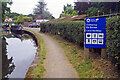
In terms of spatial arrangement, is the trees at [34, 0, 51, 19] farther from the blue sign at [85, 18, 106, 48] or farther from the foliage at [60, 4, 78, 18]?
the blue sign at [85, 18, 106, 48]

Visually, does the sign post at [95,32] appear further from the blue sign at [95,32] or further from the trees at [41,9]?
the trees at [41,9]

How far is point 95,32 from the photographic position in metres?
7.49

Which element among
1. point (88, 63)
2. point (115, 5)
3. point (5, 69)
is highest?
point (115, 5)

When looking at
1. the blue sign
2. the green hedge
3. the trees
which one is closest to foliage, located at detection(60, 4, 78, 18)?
the trees

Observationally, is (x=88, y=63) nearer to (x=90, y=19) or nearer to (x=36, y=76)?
(x=90, y=19)

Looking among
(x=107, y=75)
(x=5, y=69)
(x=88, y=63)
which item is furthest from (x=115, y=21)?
(x=5, y=69)

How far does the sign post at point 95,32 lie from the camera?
738cm

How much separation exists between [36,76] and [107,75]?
270 centimetres

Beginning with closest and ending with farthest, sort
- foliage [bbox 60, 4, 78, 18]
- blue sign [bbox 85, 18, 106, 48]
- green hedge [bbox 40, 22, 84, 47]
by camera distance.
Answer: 1. blue sign [bbox 85, 18, 106, 48]
2. green hedge [bbox 40, 22, 84, 47]
3. foliage [bbox 60, 4, 78, 18]

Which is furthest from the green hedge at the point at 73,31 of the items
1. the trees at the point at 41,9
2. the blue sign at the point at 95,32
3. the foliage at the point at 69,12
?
the trees at the point at 41,9

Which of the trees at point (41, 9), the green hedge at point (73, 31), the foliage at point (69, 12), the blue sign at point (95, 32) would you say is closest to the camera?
the blue sign at point (95, 32)

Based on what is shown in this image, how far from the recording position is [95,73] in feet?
19.8

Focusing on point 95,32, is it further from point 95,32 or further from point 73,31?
point 73,31

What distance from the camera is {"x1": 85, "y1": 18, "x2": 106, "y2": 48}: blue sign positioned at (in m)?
7.38
